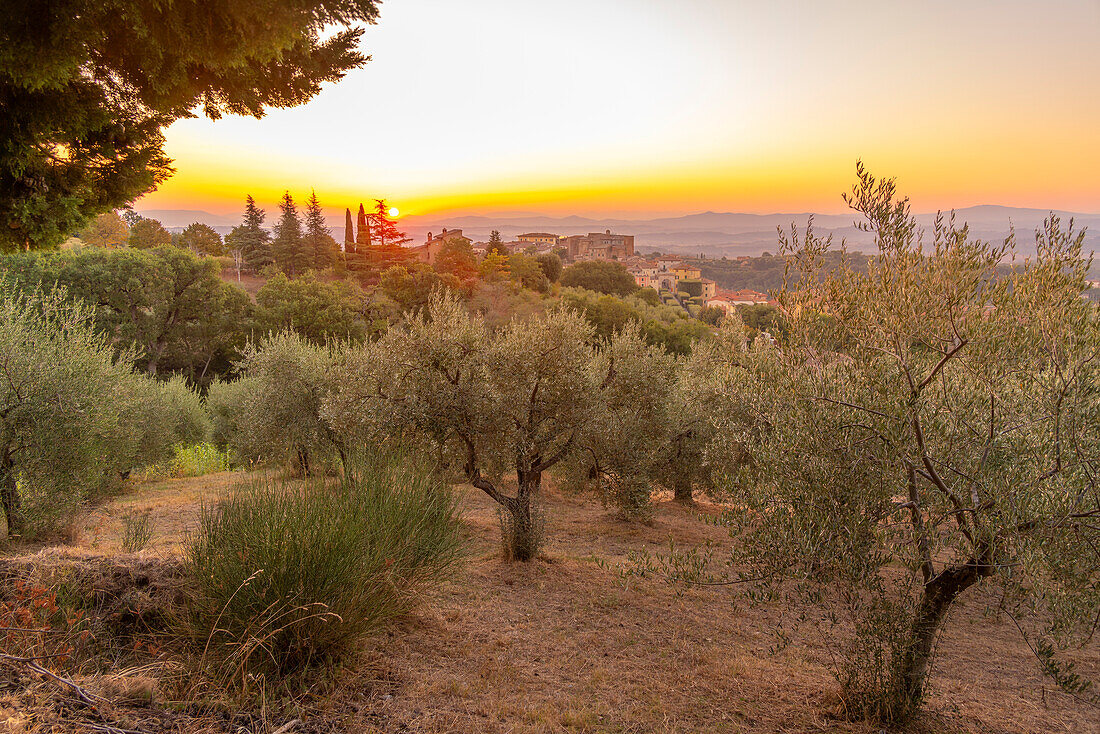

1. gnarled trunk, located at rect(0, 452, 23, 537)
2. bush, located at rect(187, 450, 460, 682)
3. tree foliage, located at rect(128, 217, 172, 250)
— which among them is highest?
tree foliage, located at rect(128, 217, 172, 250)

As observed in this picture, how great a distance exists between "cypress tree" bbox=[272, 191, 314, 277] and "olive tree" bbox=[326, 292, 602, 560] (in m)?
69.1

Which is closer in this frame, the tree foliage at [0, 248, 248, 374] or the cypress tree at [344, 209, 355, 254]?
the tree foliage at [0, 248, 248, 374]

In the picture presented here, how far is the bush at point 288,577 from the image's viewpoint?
4.90 m

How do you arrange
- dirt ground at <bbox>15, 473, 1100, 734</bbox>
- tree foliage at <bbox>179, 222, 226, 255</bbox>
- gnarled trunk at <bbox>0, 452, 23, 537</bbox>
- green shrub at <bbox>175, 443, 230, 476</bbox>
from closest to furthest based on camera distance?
dirt ground at <bbox>15, 473, 1100, 734</bbox> < gnarled trunk at <bbox>0, 452, 23, 537</bbox> < green shrub at <bbox>175, 443, 230, 476</bbox> < tree foliage at <bbox>179, 222, 226, 255</bbox>

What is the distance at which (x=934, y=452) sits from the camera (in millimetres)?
4977

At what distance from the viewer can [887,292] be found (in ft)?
17.1

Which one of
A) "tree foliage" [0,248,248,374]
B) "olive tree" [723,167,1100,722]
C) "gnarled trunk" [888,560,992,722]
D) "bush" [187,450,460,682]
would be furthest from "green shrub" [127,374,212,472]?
→ "tree foliage" [0,248,248,374]

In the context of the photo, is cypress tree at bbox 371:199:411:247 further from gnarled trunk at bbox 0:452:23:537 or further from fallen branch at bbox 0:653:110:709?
fallen branch at bbox 0:653:110:709

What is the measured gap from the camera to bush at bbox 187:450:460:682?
16.1 feet

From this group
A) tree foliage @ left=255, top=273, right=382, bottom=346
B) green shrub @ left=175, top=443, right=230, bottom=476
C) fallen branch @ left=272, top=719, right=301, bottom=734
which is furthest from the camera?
tree foliage @ left=255, top=273, right=382, bottom=346

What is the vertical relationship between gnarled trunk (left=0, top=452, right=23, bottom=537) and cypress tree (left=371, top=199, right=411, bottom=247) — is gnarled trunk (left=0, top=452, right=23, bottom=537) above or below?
below

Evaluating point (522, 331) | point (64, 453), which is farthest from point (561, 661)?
point (64, 453)

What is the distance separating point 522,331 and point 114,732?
28.5 feet

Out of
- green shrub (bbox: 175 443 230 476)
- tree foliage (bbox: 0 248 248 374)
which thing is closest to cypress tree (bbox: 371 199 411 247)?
tree foliage (bbox: 0 248 248 374)
